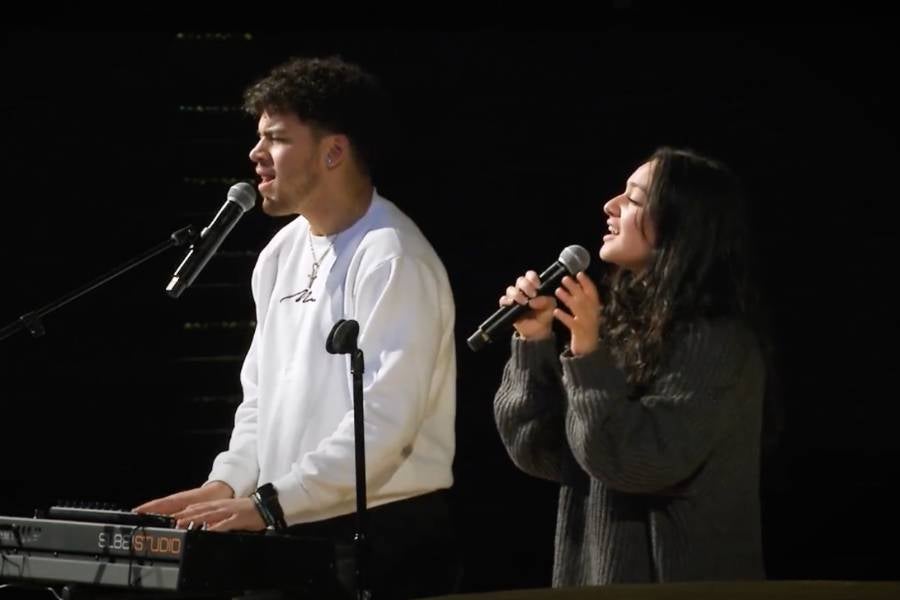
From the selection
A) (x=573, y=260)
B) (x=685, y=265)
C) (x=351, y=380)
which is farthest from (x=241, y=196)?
(x=685, y=265)

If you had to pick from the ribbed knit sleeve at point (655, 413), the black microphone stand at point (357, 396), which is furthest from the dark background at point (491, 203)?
the black microphone stand at point (357, 396)

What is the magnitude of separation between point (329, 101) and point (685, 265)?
91cm

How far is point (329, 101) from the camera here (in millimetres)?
3396

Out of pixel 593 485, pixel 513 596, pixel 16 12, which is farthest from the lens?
pixel 16 12

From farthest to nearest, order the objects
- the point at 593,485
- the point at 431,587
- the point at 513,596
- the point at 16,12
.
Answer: the point at 16,12
the point at 431,587
the point at 593,485
the point at 513,596

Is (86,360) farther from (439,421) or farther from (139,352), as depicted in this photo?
(439,421)

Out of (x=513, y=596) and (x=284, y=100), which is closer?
(x=513, y=596)

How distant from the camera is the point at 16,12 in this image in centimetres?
450

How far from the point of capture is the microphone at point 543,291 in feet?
9.21

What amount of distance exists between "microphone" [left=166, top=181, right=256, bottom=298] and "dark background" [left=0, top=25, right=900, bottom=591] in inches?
62.4

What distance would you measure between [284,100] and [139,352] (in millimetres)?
1472

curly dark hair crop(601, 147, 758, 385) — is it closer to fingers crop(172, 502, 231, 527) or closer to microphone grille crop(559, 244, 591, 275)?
microphone grille crop(559, 244, 591, 275)

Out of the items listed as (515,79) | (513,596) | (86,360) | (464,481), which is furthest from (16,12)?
(513,596)

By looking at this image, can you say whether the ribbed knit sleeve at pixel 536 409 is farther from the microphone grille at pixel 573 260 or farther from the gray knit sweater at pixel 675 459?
the microphone grille at pixel 573 260
